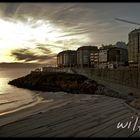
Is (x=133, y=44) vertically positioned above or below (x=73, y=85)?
above

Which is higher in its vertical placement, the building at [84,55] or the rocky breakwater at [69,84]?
the building at [84,55]

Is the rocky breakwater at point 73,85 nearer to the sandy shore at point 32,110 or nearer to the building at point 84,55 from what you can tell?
the sandy shore at point 32,110

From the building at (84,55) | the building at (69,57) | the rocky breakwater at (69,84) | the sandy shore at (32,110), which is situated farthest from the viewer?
the building at (69,57)

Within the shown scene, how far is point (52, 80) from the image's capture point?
47.0 meters

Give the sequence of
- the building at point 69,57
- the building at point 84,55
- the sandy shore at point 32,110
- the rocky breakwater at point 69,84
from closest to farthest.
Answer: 1. the sandy shore at point 32,110
2. the rocky breakwater at point 69,84
3. the building at point 84,55
4. the building at point 69,57

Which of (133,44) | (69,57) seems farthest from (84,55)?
(133,44)

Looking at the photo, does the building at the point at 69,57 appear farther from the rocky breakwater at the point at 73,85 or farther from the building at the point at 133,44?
the rocky breakwater at the point at 73,85

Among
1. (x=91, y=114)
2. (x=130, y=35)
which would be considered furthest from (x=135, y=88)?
(x=130, y=35)

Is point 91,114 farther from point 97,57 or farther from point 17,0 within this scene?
point 97,57

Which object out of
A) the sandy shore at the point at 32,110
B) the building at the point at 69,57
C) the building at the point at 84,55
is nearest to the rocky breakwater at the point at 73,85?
the sandy shore at the point at 32,110

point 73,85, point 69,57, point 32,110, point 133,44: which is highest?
point 133,44

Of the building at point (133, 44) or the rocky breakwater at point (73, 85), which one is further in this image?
the building at point (133, 44)

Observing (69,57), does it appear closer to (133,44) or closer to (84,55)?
(84,55)

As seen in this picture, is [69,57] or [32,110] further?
[69,57]
